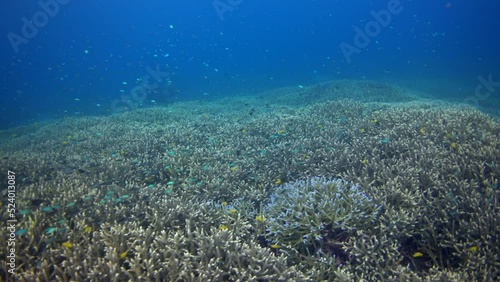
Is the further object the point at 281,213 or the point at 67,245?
the point at 281,213

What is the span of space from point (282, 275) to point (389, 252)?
1.81m

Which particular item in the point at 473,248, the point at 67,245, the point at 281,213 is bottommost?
the point at 473,248

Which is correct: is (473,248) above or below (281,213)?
below

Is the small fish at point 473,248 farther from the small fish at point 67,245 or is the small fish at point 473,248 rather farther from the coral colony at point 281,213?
the small fish at point 67,245

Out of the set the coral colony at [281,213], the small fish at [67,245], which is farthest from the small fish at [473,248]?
the small fish at [67,245]

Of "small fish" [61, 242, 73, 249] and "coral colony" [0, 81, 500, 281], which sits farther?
"small fish" [61, 242, 73, 249]

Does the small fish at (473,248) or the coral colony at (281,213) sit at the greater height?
the coral colony at (281,213)

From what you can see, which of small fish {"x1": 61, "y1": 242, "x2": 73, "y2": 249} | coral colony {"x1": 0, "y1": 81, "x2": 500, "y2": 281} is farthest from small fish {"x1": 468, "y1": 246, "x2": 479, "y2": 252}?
small fish {"x1": 61, "y1": 242, "x2": 73, "y2": 249}

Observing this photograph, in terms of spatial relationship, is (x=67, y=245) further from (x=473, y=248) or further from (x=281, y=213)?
(x=473, y=248)

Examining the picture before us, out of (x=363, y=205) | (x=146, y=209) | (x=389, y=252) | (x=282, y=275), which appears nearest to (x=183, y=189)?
(x=146, y=209)

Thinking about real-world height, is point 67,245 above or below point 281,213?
above

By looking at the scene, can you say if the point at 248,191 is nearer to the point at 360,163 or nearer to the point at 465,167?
the point at 360,163

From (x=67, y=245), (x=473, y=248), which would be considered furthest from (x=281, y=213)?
(x=67, y=245)

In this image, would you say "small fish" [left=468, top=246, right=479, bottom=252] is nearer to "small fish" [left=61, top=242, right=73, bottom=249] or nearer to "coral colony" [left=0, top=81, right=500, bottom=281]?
"coral colony" [left=0, top=81, right=500, bottom=281]
